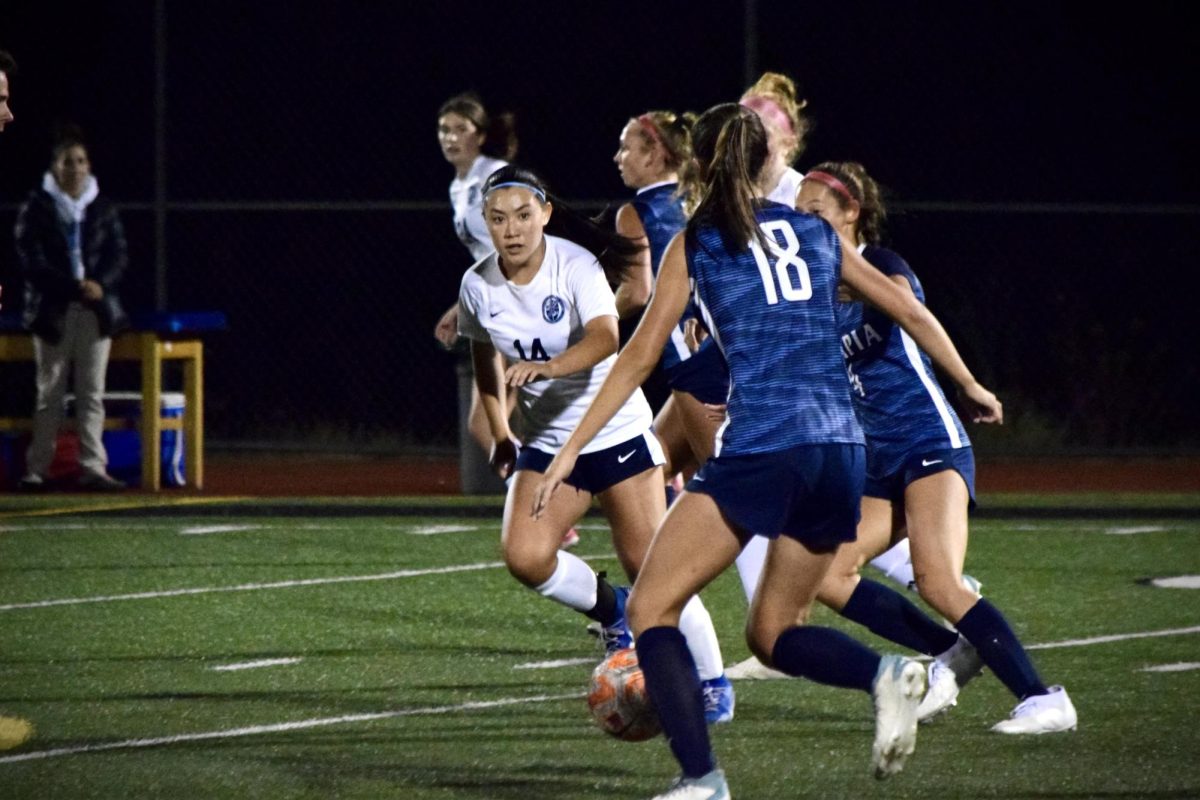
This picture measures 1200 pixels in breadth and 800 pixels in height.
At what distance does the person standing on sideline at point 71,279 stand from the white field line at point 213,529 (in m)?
1.96

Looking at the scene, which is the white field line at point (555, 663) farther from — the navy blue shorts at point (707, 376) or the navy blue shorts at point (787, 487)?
the navy blue shorts at point (787, 487)

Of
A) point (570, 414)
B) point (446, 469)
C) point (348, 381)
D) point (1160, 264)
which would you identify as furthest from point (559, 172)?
point (570, 414)

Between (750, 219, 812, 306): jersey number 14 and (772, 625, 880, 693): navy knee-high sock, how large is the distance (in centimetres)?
86

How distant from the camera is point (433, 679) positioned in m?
7.87

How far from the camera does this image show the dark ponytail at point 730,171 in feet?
18.6

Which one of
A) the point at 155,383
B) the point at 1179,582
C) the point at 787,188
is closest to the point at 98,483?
the point at 155,383

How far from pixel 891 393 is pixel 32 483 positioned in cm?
887

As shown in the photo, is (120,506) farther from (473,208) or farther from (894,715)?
(894,715)

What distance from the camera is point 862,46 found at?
2641cm

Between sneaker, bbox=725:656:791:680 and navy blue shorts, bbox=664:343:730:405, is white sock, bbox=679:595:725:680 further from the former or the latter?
navy blue shorts, bbox=664:343:730:405

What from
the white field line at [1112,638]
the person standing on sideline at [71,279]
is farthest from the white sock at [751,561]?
the person standing on sideline at [71,279]

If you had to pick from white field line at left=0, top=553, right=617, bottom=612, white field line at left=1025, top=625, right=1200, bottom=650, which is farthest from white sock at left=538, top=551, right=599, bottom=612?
white field line at left=0, top=553, right=617, bottom=612

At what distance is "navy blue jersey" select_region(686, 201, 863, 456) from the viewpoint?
566 cm

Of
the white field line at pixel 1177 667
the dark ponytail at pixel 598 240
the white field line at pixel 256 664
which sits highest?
the dark ponytail at pixel 598 240
